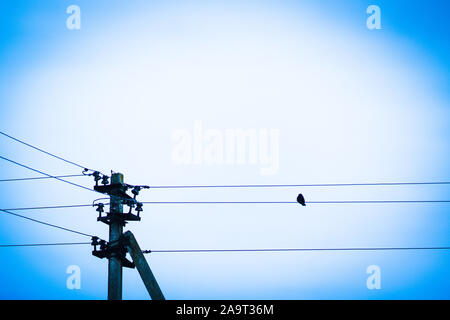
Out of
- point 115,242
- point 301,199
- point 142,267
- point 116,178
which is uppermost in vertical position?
point 116,178

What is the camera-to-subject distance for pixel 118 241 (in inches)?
600

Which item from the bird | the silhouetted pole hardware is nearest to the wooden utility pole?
the silhouetted pole hardware

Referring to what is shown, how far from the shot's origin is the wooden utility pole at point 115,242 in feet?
48.4

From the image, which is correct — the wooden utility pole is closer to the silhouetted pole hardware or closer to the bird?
the silhouetted pole hardware

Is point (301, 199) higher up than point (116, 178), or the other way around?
point (116, 178)

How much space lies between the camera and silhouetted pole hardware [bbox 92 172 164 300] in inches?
597

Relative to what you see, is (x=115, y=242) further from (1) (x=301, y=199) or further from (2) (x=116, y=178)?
(1) (x=301, y=199)

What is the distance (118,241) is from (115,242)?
0.09 m

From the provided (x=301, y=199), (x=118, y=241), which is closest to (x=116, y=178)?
(x=118, y=241)
